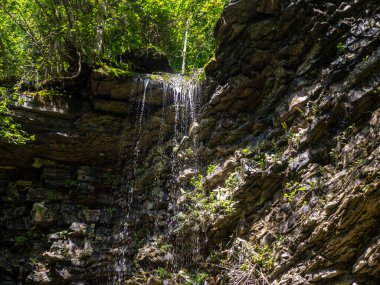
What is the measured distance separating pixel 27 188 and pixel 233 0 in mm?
8373

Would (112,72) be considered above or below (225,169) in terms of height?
above

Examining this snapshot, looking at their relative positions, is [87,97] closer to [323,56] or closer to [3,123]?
[3,123]

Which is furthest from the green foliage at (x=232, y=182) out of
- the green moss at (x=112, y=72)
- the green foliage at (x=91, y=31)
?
the green foliage at (x=91, y=31)

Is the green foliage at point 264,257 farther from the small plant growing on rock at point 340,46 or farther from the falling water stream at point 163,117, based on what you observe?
the small plant growing on rock at point 340,46

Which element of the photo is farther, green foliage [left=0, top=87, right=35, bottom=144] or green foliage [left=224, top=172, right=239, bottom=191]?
green foliage [left=0, top=87, right=35, bottom=144]

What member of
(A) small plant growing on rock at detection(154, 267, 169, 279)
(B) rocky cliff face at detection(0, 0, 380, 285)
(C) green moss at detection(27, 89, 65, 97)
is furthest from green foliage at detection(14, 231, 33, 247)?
(A) small plant growing on rock at detection(154, 267, 169, 279)

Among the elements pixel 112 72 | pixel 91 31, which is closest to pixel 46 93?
pixel 112 72

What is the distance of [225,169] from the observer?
838 centimetres

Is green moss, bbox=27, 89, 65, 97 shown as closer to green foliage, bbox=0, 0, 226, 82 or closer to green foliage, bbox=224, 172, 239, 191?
green foliage, bbox=0, 0, 226, 82

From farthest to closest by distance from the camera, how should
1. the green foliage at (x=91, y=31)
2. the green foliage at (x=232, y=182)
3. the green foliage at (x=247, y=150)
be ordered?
the green foliage at (x=91, y=31), the green foliage at (x=247, y=150), the green foliage at (x=232, y=182)

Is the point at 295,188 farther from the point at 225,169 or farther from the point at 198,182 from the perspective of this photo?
the point at 198,182

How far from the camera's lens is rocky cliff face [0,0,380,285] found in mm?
5895

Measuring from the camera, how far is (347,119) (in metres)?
6.46

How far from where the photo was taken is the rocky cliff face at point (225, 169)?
19.3ft
